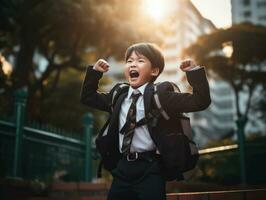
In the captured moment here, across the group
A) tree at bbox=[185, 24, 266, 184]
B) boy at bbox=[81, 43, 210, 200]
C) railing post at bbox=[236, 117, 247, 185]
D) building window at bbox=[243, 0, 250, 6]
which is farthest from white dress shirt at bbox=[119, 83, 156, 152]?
building window at bbox=[243, 0, 250, 6]

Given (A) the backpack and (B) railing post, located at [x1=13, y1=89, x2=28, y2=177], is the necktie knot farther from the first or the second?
(B) railing post, located at [x1=13, y1=89, x2=28, y2=177]

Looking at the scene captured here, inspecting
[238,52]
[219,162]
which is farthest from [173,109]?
[238,52]

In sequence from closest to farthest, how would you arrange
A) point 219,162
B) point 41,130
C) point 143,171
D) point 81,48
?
1. point 143,171
2. point 41,130
3. point 219,162
4. point 81,48

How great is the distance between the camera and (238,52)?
62.2 feet

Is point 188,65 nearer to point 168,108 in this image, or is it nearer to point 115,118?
point 168,108

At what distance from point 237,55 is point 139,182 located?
671 inches

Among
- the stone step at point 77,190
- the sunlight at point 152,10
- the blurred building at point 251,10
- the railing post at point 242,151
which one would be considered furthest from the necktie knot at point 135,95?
the blurred building at point 251,10

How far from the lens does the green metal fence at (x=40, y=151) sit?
6.08 metres

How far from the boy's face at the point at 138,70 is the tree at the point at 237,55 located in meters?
15.4

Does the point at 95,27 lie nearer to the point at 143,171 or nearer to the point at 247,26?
the point at 247,26

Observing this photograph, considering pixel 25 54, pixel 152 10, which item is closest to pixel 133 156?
pixel 25 54

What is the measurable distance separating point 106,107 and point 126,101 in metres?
0.22

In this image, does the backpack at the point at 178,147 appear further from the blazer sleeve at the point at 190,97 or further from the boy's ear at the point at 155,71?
the boy's ear at the point at 155,71

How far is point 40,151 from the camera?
6.78 meters
